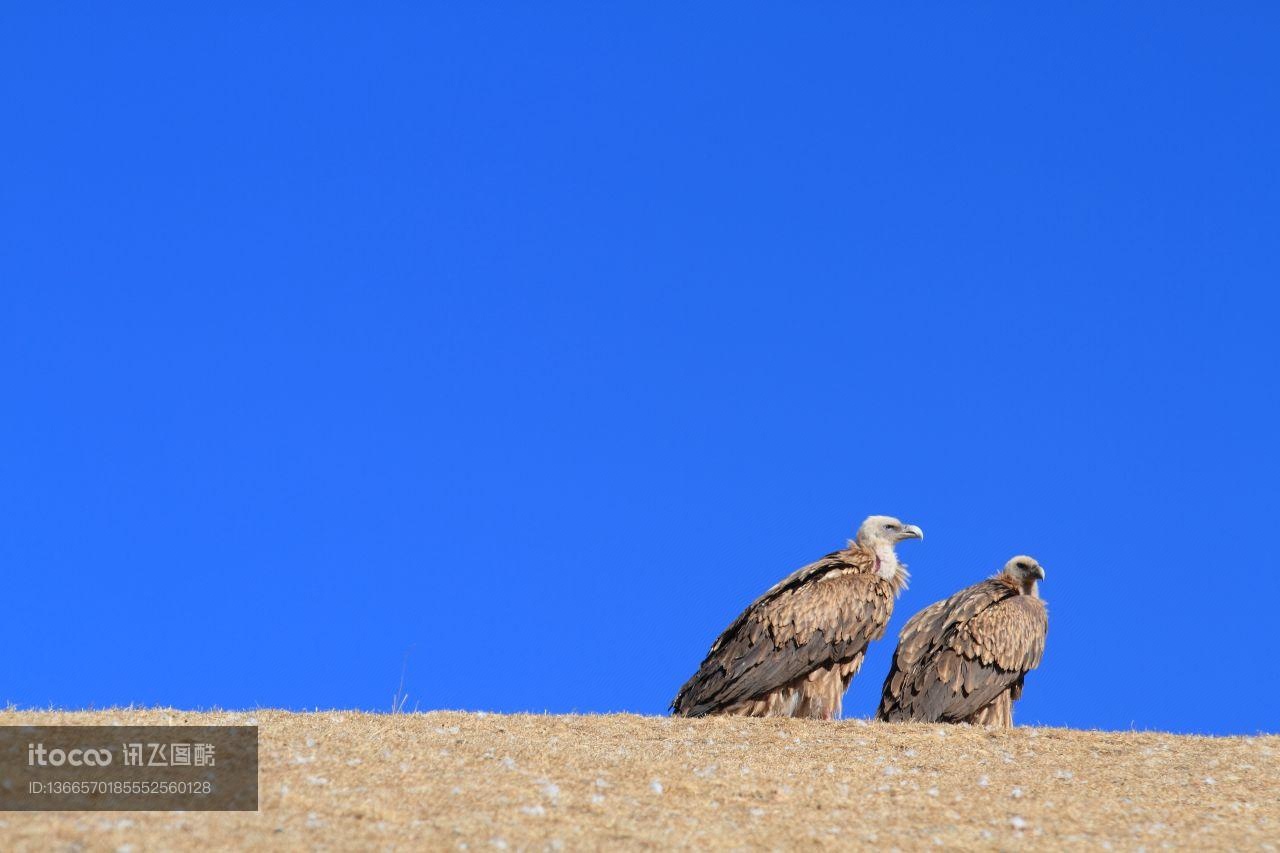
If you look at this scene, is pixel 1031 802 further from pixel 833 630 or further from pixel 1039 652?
pixel 1039 652

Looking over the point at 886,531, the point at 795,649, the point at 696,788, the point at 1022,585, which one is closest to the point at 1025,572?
the point at 1022,585

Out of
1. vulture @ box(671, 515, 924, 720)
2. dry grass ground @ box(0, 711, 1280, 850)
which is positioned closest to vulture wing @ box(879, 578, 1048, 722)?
vulture @ box(671, 515, 924, 720)

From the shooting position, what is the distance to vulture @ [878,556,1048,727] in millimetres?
18719

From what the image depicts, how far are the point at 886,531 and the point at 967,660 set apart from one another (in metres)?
2.43

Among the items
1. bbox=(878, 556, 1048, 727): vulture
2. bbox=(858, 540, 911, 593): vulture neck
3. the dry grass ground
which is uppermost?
bbox=(858, 540, 911, 593): vulture neck

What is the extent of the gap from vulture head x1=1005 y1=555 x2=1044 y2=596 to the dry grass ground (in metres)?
4.72

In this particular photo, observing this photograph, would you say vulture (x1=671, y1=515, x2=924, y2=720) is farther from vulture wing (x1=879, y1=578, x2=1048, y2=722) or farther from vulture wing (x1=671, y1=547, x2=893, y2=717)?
vulture wing (x1=879, y1=578, x2=1048, y2=722)

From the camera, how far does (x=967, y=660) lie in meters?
18.9

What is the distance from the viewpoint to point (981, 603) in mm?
19922

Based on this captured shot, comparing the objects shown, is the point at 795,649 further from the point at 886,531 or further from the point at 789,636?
the point at 886,531

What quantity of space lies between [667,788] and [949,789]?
288cm

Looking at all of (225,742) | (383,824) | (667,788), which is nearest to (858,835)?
(667,788)

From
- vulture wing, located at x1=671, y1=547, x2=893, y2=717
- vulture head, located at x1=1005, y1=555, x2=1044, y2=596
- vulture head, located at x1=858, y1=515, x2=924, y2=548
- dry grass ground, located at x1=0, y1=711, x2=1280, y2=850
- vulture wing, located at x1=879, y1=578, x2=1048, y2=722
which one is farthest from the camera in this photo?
vulture head, located at x1=1005, y1=555, x2=1044, y2=596

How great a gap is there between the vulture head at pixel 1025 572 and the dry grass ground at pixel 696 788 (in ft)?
15.5
